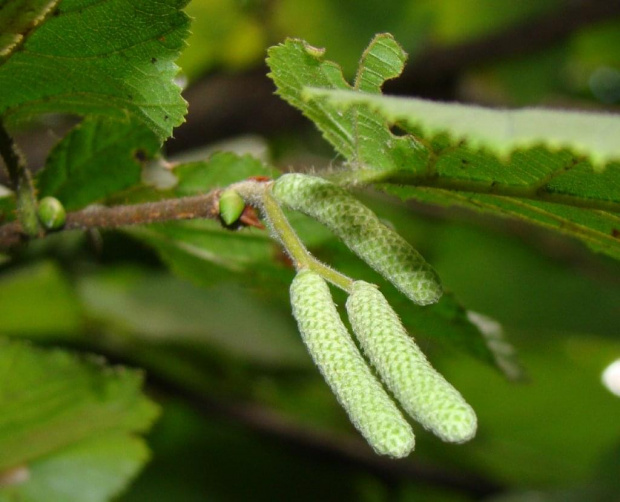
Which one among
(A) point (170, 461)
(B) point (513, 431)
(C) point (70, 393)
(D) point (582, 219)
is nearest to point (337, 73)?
(D) point (582, 219)

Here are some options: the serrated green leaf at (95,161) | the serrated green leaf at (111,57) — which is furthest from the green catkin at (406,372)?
the serrated green leaf at (95,161)

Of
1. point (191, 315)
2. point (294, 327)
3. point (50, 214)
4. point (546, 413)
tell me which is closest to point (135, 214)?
point (50, 214)

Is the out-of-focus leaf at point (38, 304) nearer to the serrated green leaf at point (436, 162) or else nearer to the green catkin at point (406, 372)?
the serrated green leaf at point (436, 162)

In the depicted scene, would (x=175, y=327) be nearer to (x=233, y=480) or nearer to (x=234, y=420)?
(x=234, y=420)

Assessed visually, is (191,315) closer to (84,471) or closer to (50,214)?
(84,471)

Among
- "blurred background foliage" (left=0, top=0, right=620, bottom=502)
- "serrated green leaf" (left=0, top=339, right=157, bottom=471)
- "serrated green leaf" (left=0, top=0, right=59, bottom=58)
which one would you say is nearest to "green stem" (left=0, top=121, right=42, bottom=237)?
"serrated green leaf" (left=0, top=0, right=59, bottom=58)
